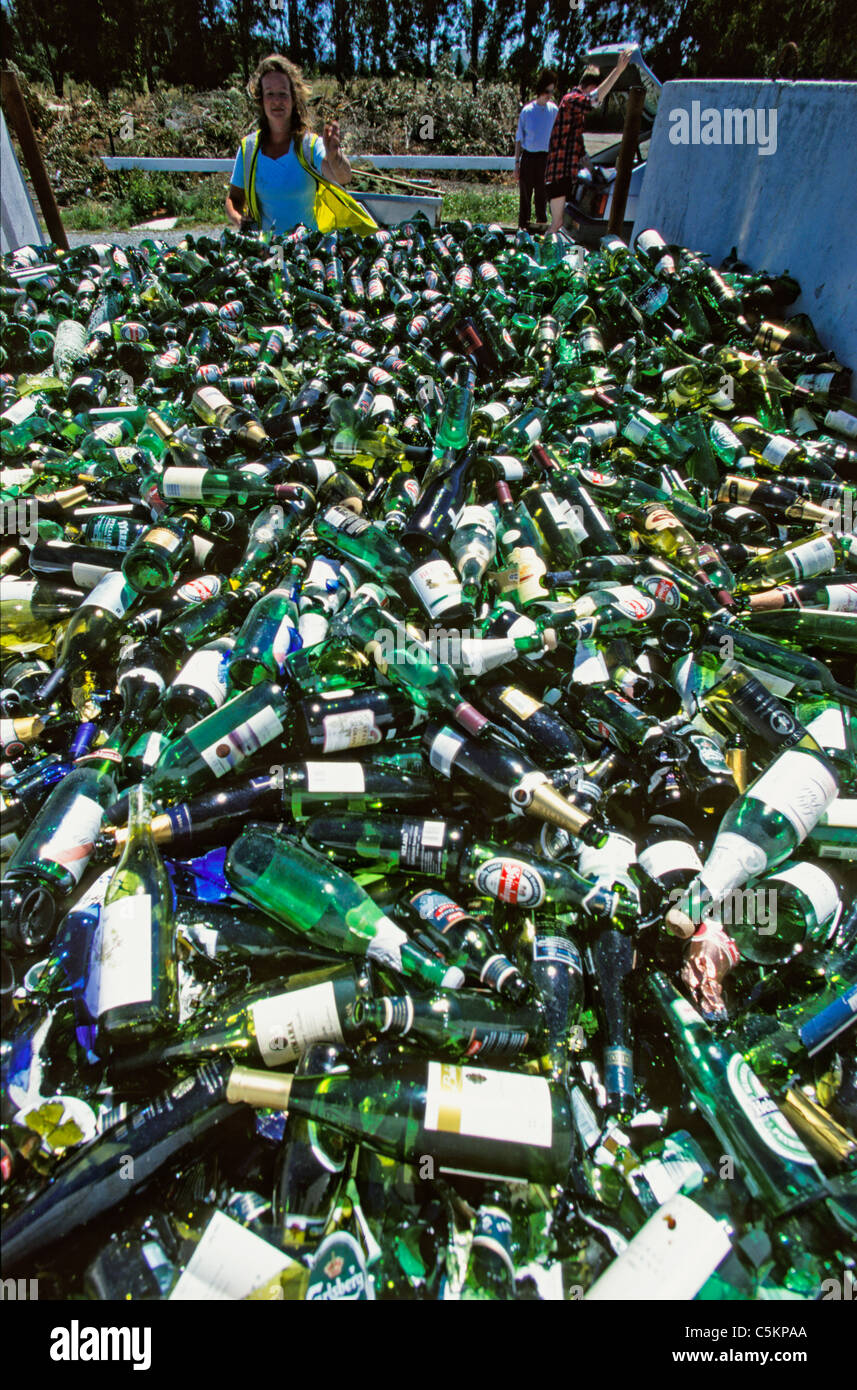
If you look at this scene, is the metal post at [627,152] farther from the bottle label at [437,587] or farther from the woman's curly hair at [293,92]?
the bottle label at [437,587]

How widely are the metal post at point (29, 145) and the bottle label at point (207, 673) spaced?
5.84 metres

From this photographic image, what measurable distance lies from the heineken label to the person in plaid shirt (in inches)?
351

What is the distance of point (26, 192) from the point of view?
279 inches

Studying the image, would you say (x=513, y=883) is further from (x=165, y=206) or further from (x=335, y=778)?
(x=165, y=206)

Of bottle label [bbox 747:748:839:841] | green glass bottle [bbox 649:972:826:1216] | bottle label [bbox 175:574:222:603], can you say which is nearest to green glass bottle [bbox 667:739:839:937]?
bottle label [bbox 747:748:839:841]

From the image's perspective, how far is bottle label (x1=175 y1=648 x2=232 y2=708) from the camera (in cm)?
178

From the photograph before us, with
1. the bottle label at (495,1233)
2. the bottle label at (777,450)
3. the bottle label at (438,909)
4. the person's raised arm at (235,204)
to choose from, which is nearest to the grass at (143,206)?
the person's raised arm at (235,204)

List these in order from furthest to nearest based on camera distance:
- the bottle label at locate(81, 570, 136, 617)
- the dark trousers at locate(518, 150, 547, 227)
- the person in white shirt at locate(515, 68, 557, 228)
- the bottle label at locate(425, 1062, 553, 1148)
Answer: the dark trousers at locate(518, 150, 547, 227), the person in white shirt at locate(515, 68, 557, 228), the bottle label at locate(81, 570, 136, 617), the bottle label at locate(425, 1062, 553, 1148)

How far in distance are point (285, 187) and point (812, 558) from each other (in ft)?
17.3

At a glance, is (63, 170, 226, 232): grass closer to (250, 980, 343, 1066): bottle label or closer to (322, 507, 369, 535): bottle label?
(322, 507, 369, 535): bottle label

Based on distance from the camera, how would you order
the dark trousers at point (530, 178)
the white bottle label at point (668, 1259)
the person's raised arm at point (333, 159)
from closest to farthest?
the white bottle label at point (668, 1259), the person's raised arm at point (333, 159), the dark trousers at point (530, 178)

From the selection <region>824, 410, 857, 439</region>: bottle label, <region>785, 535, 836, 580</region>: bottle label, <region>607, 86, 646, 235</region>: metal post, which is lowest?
<region>785, 535, 836, 580</region>: bottle label

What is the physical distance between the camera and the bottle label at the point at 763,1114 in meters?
1.21
